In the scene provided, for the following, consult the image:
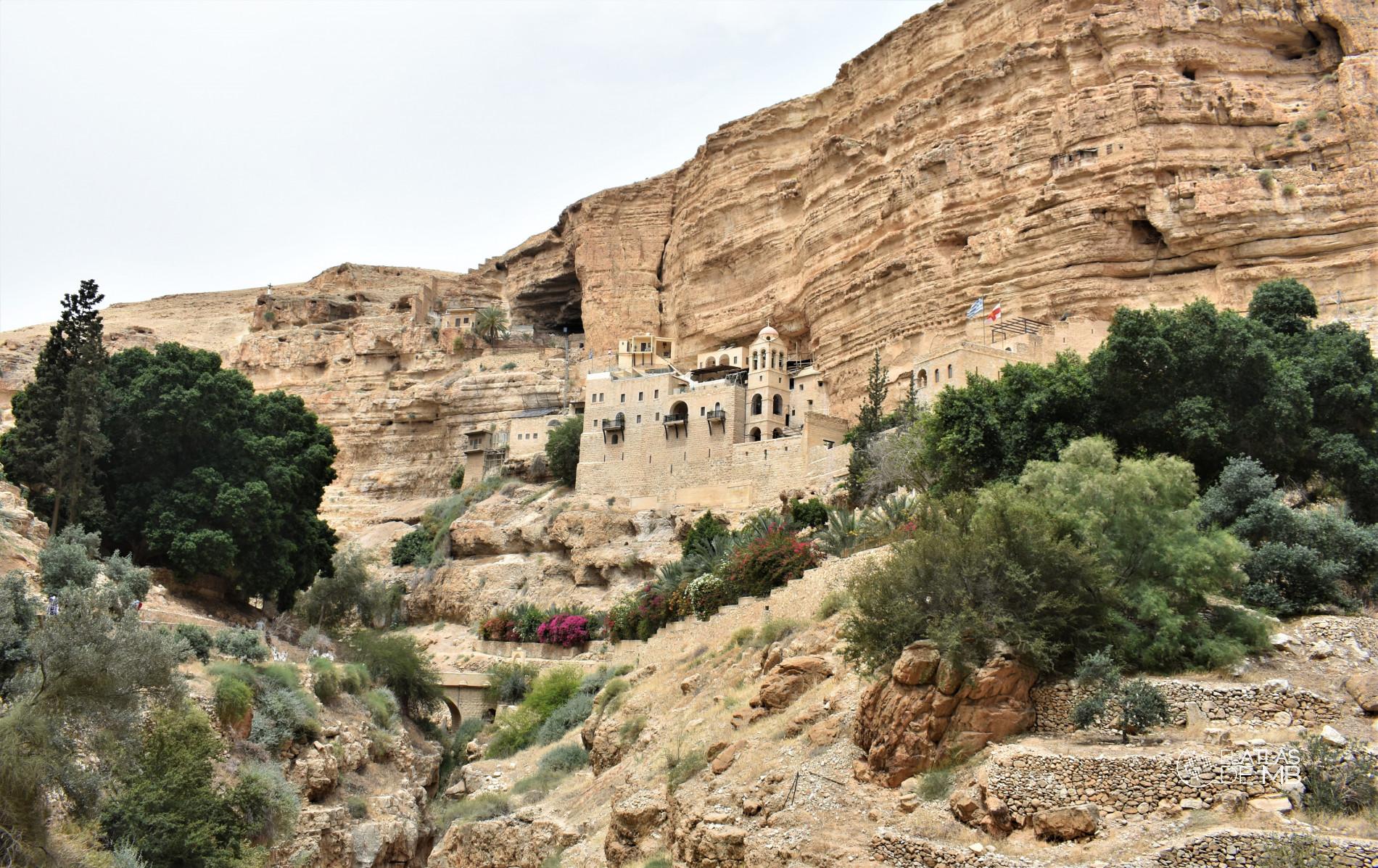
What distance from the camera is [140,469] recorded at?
3341 centimetres

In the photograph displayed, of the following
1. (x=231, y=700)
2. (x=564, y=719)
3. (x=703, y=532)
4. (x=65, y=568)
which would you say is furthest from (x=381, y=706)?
(x=703, y=532)

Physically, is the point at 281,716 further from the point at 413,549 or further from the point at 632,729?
the point at 413,549

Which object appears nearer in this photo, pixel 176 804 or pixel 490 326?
pixel 176 804

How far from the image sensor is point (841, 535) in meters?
30.2

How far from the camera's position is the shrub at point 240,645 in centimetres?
2678

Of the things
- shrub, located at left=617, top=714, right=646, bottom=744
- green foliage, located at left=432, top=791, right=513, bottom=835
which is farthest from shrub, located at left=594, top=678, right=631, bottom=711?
green foliage, located at left=432, top=791, right=513, bottom=835

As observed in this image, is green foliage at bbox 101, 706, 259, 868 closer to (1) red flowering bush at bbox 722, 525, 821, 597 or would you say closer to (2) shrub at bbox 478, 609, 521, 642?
(1) red flowering bush at bbox 722, 525, 821, 597

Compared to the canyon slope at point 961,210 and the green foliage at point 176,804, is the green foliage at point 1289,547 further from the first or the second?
the canyon slope at point 961,210

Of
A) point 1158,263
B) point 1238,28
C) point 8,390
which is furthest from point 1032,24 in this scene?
point 8,390

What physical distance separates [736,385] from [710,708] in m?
26.5

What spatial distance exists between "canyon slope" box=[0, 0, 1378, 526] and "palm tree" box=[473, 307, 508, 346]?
8.89ft

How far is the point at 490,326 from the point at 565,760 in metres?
44.3

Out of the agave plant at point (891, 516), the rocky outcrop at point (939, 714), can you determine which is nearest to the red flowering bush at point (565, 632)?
the agave plant at point (891, 516)

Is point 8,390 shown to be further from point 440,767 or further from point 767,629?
point 767,629
